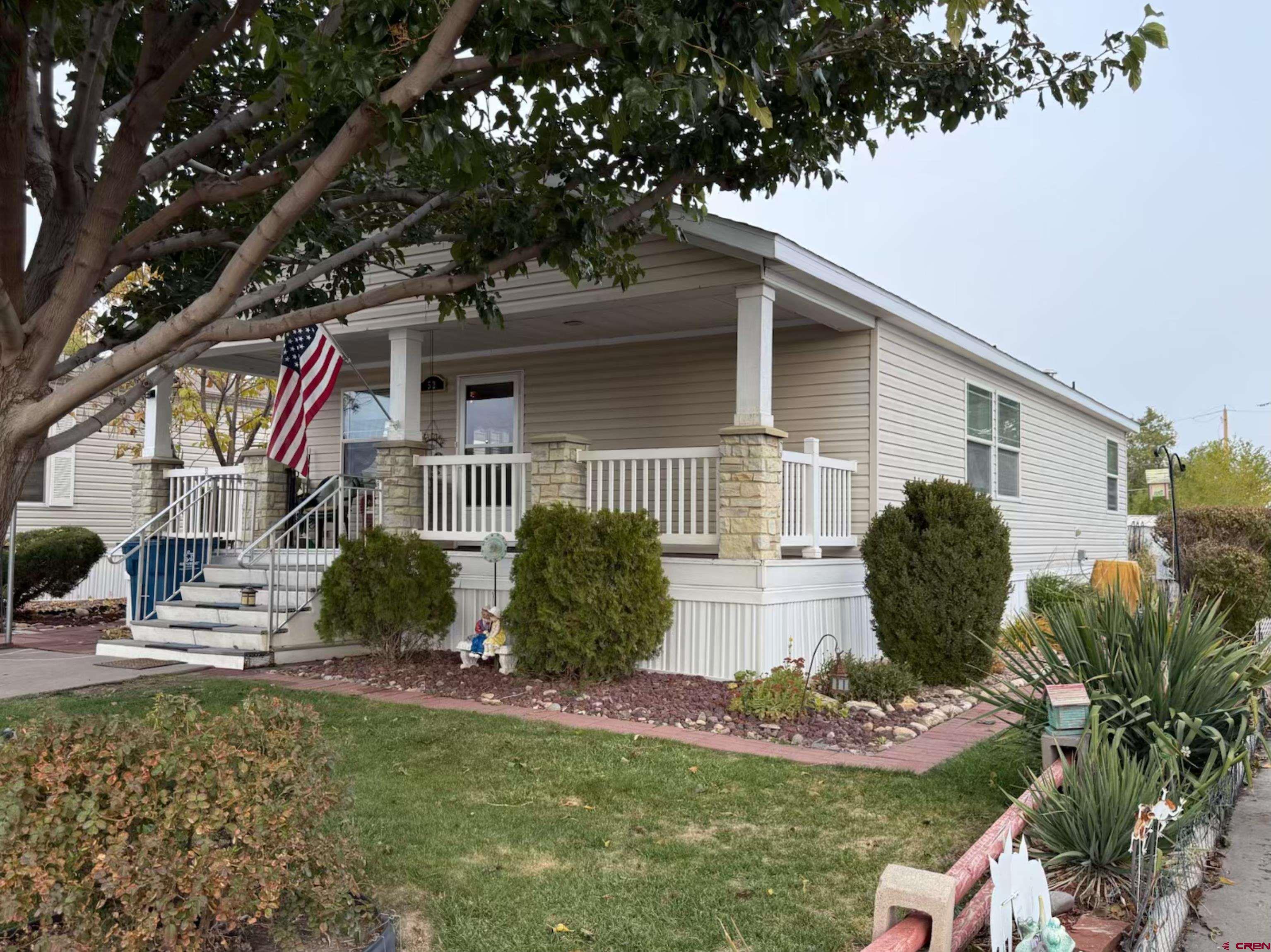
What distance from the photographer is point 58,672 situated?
9055mm

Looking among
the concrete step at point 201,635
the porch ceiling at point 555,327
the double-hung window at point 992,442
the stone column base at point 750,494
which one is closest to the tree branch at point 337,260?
the porch ceiling at point 555,327

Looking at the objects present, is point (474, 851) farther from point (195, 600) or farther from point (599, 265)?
point (195, 600)

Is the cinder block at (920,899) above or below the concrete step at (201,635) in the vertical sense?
above

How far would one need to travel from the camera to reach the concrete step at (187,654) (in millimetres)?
9250

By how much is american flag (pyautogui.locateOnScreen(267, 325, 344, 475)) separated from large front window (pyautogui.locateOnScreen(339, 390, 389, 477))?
13.5ft

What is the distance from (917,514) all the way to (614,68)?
16.6 ft

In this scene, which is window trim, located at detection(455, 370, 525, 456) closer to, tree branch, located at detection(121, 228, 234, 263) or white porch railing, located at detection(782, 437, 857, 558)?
white porch railing, located at detection(782, 437, 857, 558)

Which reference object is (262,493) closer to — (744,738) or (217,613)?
(217,613)

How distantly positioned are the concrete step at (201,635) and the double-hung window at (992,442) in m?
8.79

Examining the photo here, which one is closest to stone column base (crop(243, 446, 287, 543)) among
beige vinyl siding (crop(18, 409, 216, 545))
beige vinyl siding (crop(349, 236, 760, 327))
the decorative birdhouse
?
beige vinyl siding (crop(349, 236, 760, 327))

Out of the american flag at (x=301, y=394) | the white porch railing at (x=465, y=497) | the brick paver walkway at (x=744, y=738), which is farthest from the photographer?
the white porch railing at (x=465, y=497)

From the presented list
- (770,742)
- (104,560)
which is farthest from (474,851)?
(104,560)

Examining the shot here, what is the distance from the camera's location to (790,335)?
11.0 m

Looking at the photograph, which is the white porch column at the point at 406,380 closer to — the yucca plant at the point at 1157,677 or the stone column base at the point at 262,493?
the stone column base at the point at 262,493
